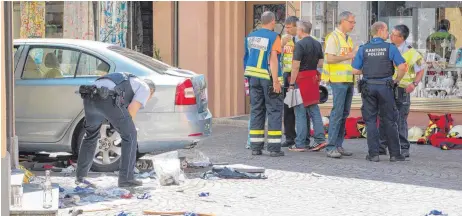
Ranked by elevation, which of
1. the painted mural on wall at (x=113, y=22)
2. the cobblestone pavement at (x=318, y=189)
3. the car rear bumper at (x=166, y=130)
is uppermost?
the painted mural on wall at (x=113, y=22)

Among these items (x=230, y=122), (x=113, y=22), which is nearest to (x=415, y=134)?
(x=230, y=122)

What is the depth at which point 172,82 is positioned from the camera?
1195 cm

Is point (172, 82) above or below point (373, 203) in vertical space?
above

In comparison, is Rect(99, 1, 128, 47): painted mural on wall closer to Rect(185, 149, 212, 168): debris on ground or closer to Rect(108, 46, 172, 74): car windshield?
Rect(108, 46, 172, 74): car windshield

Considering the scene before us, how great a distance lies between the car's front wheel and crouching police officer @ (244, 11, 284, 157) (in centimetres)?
237

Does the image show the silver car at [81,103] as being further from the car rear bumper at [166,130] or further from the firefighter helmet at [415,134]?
the firefighter helmet at [415,134]

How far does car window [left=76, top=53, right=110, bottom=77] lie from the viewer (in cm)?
1205

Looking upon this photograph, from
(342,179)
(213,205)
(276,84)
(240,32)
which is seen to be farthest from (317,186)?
(240,32)

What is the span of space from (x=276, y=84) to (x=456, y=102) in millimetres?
4810

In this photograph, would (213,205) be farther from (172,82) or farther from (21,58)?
(21,58)

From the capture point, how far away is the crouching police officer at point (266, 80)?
13391 millimetres

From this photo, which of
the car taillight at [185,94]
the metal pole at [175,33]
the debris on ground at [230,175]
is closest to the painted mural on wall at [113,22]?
the metal pole at [175,33]

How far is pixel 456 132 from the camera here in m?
15.5

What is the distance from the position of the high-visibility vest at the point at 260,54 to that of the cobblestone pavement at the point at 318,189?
3.59 feet
